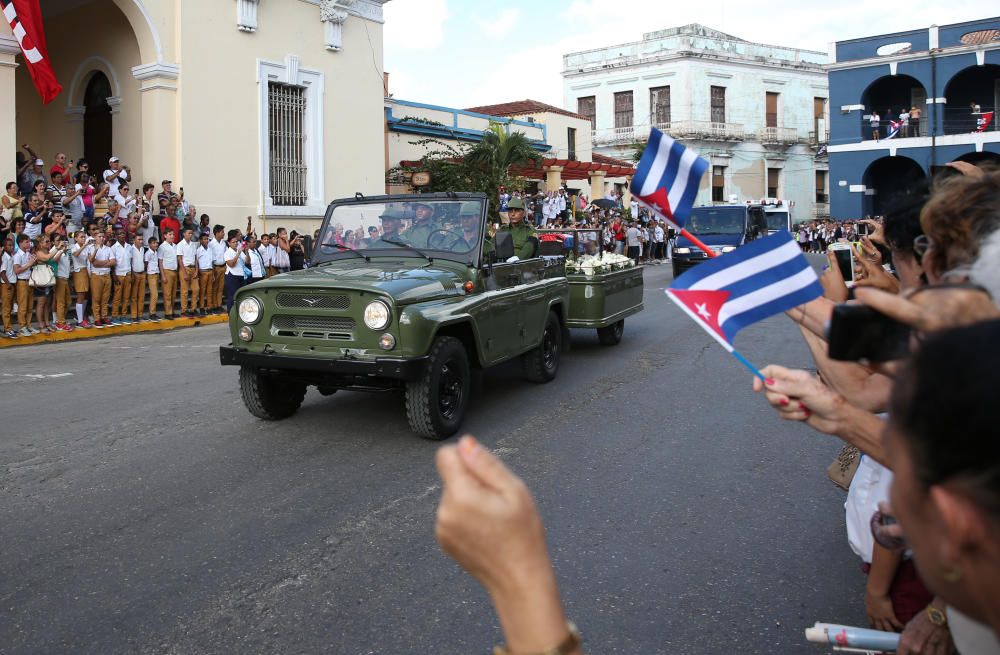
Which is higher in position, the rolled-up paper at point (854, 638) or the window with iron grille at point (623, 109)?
the window with iron grille at point (623, 109)

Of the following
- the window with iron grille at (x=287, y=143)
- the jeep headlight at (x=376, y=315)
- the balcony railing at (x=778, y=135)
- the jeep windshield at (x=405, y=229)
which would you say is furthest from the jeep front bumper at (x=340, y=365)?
the balcony railing at (x=778, y=135)

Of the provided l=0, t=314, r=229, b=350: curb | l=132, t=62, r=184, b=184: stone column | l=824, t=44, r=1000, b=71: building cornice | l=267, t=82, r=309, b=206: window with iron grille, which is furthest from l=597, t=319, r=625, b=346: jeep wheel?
l=824, t=44, r=1000, b=71: building cornice

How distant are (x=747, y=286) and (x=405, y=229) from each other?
5.37 metres

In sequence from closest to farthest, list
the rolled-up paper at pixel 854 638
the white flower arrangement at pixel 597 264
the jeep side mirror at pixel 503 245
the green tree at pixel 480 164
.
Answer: the rolled-up paper at pixel 854 638, the jeep side mirror at pixel 503 245, the white flower arrangement at pixel 597 264, the green tree at pixel 480 164

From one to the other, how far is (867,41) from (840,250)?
35836mm

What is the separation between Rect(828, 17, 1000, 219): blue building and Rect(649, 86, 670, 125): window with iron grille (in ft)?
34.0

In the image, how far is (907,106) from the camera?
35906 mm

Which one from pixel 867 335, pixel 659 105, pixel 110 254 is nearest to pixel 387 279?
pixel 867 335

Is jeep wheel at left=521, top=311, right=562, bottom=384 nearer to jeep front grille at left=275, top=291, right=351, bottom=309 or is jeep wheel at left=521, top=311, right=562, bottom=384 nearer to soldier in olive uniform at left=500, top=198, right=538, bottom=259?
soldier in olive uniform at left=500, top=198, right=538, bottom=259

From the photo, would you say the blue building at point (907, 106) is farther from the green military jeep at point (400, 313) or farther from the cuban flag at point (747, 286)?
→ the cuban flag at point (747, 286)

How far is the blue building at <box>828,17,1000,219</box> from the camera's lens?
33250 mm

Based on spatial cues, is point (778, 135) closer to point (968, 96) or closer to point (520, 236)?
point (968, 96)

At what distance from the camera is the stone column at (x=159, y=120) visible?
16.7 metres

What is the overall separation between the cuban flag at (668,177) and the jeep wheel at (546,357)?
16.8 feet
